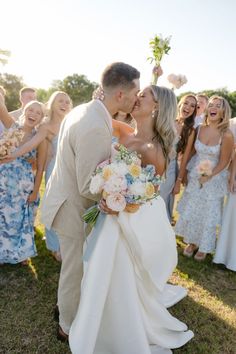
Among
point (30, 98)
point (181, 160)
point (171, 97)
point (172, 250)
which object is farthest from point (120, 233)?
point (30, 98)

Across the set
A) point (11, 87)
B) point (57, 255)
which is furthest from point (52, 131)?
point (11, 87)

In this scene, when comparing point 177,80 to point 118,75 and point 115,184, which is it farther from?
point 115,184

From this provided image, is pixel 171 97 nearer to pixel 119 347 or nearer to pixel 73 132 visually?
pixel 73 132

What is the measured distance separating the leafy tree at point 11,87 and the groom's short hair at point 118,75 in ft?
140

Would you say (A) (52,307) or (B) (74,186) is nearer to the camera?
(B) (74,186)

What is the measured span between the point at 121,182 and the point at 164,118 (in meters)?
1.25

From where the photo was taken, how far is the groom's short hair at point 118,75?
10.4ft

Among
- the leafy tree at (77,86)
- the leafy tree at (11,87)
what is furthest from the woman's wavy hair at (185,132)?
the leafy tree at (77,86)

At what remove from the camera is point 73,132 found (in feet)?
10.2

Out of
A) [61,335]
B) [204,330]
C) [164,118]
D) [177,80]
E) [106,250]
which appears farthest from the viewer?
[177,80]

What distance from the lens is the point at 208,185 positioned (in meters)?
6.21

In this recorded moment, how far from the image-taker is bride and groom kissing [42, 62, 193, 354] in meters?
3.12

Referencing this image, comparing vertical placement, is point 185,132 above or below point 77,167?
above

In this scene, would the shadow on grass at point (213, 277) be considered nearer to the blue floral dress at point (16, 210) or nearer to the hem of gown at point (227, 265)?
the hem of gown at point (227, 265)
